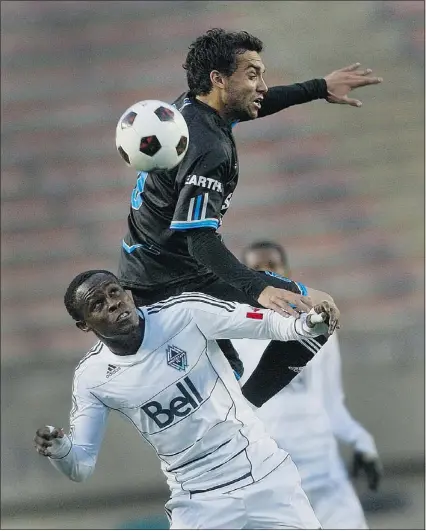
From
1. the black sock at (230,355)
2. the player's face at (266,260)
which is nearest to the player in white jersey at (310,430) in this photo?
the player's face at (266,260)

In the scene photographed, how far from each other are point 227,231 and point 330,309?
4877mm

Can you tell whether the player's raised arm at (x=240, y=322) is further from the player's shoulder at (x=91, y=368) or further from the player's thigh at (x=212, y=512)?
the player's thigh at (x=212, y=512)

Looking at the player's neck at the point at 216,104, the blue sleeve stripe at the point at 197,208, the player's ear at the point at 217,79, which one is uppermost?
the player's ear at the point at 217,79

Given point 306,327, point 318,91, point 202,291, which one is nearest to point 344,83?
point 318,91

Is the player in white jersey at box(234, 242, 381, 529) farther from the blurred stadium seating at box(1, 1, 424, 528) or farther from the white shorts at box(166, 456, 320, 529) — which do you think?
the blurred stadium seating at box(1, 1, 424, 528)

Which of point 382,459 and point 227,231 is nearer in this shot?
point 382,459

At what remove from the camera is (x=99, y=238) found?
8.48 meters

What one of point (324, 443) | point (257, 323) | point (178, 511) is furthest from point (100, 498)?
point (257, 323)

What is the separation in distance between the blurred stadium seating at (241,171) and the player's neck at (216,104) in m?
4.16

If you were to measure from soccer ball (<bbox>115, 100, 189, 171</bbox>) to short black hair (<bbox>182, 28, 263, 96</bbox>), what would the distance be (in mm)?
266

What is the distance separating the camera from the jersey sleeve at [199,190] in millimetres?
3607

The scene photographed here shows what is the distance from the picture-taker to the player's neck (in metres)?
3.79

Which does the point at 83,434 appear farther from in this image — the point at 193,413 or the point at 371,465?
the point at 371,465

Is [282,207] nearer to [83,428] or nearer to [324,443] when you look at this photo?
[324,443]
